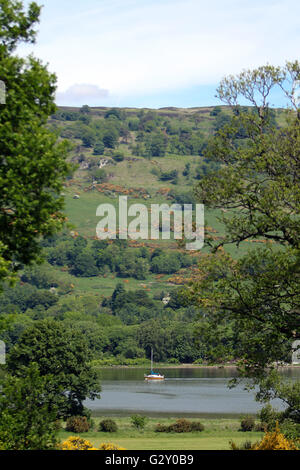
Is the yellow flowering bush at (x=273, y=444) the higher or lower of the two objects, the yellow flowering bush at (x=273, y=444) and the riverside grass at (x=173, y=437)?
the higher

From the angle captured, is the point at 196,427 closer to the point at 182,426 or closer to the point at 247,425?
the point at 182,426

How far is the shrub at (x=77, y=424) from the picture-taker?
5709 centimetres

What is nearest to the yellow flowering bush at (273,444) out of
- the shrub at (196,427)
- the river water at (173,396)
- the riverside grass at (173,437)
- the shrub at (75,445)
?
the shrub at (75,445)

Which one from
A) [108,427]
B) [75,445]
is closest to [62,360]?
[108,427]

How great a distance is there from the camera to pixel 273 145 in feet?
78.5

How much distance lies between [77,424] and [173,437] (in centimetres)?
969

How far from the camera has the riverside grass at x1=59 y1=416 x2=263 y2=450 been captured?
43.3 metres

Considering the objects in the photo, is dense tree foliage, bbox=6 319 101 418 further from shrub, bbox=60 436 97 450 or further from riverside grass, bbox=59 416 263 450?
shrub, bbox=60 436 97 450

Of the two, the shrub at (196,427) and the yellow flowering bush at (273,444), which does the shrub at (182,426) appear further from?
the yellow flowering bush at (273,444)

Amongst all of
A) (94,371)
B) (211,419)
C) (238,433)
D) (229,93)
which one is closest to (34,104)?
(229,93)

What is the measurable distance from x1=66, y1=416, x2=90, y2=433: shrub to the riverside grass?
20.7 inches

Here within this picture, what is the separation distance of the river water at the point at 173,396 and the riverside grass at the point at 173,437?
36.2 ft

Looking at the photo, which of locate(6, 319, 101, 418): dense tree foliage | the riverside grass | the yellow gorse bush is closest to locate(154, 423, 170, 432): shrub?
the riverside grass
